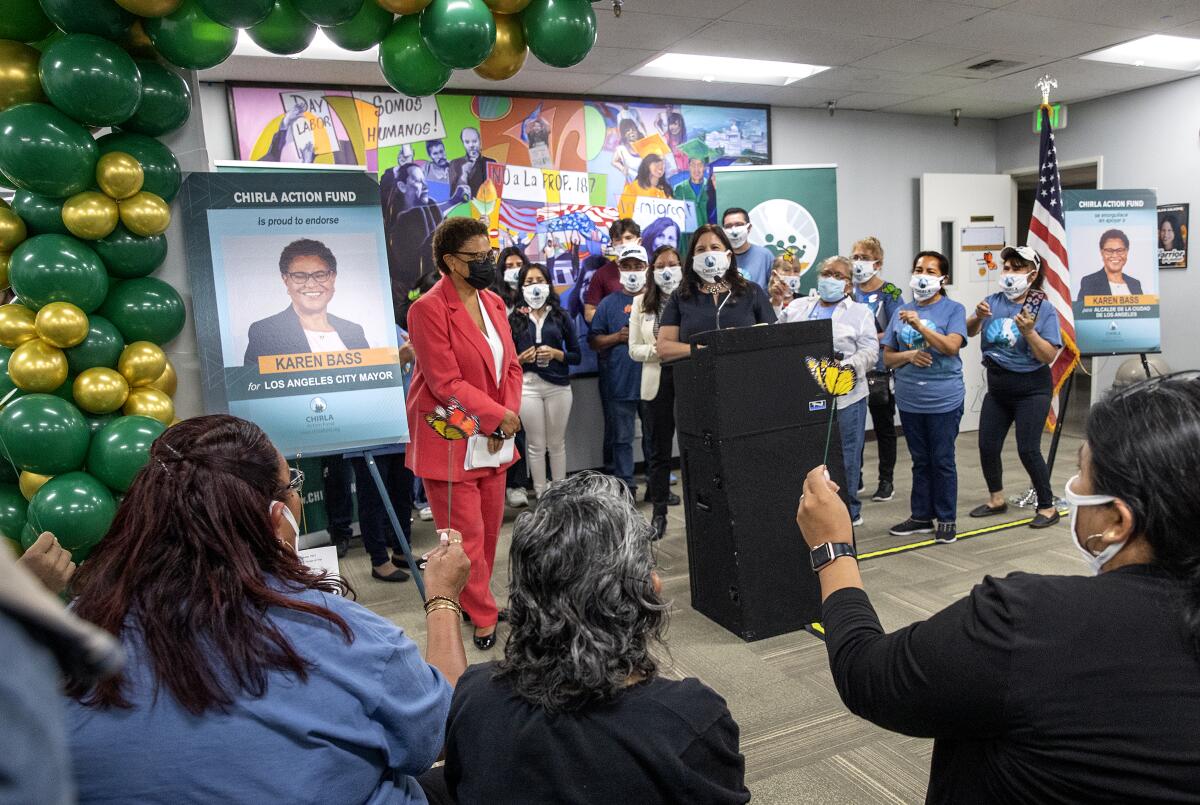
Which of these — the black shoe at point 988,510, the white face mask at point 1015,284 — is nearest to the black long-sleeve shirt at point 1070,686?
the white face mask at point 1015,284

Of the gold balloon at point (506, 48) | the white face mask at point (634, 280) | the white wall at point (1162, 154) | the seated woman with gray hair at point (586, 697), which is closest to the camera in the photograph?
the seated woman with gray hair at point (586, 697)

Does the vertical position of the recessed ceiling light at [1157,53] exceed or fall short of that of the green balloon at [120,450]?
it exceeds it

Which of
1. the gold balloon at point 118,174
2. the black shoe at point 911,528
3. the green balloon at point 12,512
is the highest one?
the gold balloon at point 118,174

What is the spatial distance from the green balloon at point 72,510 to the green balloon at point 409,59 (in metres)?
1.45

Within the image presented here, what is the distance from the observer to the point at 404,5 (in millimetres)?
2332

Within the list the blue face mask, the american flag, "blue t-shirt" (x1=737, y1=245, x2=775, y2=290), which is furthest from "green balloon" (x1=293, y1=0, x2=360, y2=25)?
the american flag

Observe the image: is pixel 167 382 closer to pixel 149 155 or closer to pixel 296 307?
pixel 296 307

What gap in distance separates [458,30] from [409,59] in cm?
23

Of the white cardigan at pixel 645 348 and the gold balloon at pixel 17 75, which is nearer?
the gold balloon at pixel 17 75

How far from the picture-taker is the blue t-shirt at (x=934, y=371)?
3900 millimetres

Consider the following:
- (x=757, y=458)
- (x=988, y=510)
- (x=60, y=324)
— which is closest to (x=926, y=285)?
(x=988, y=510)

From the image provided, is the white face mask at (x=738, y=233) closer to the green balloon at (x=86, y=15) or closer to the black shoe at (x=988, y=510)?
the black shoe at (x=988, y=510)

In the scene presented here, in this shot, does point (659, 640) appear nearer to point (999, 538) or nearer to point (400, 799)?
point (400, 799)

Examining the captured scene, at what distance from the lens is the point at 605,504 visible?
1117 mm
